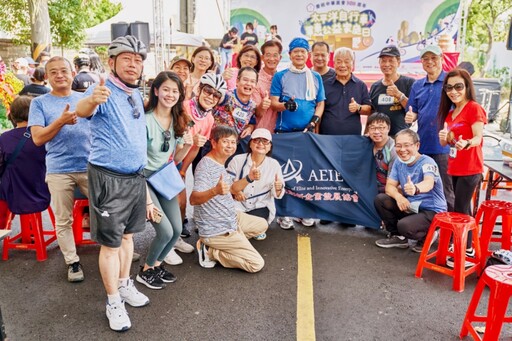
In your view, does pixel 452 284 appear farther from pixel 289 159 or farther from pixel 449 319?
pixel 289 159

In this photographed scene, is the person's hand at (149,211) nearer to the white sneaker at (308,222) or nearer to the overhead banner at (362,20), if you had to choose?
the white sneaker at (308,222)

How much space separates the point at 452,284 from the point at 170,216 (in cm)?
241

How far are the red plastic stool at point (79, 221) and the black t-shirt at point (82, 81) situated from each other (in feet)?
7.05

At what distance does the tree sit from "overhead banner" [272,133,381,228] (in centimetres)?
2230

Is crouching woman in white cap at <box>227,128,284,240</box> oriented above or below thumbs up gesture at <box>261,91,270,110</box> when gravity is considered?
below

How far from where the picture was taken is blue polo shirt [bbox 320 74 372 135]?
519 cm

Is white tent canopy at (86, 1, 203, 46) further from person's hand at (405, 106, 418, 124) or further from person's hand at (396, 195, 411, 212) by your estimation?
person's hand at (396, 195, 411, 212)

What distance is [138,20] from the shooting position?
17.8 m

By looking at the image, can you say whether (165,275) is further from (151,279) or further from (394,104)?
(394,104)

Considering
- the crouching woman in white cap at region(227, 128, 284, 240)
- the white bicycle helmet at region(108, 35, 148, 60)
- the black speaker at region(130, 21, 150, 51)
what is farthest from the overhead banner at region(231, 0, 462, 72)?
the white bicycle helmet at region(108, 35, 148, 60)

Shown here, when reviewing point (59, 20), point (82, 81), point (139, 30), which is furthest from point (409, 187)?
point (59, 20)

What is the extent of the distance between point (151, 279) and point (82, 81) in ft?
11.1

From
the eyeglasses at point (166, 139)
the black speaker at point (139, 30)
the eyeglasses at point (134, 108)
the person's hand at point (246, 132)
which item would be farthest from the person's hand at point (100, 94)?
the black speaker at point (139, 30)

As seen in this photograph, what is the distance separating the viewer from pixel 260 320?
3.26 meters
